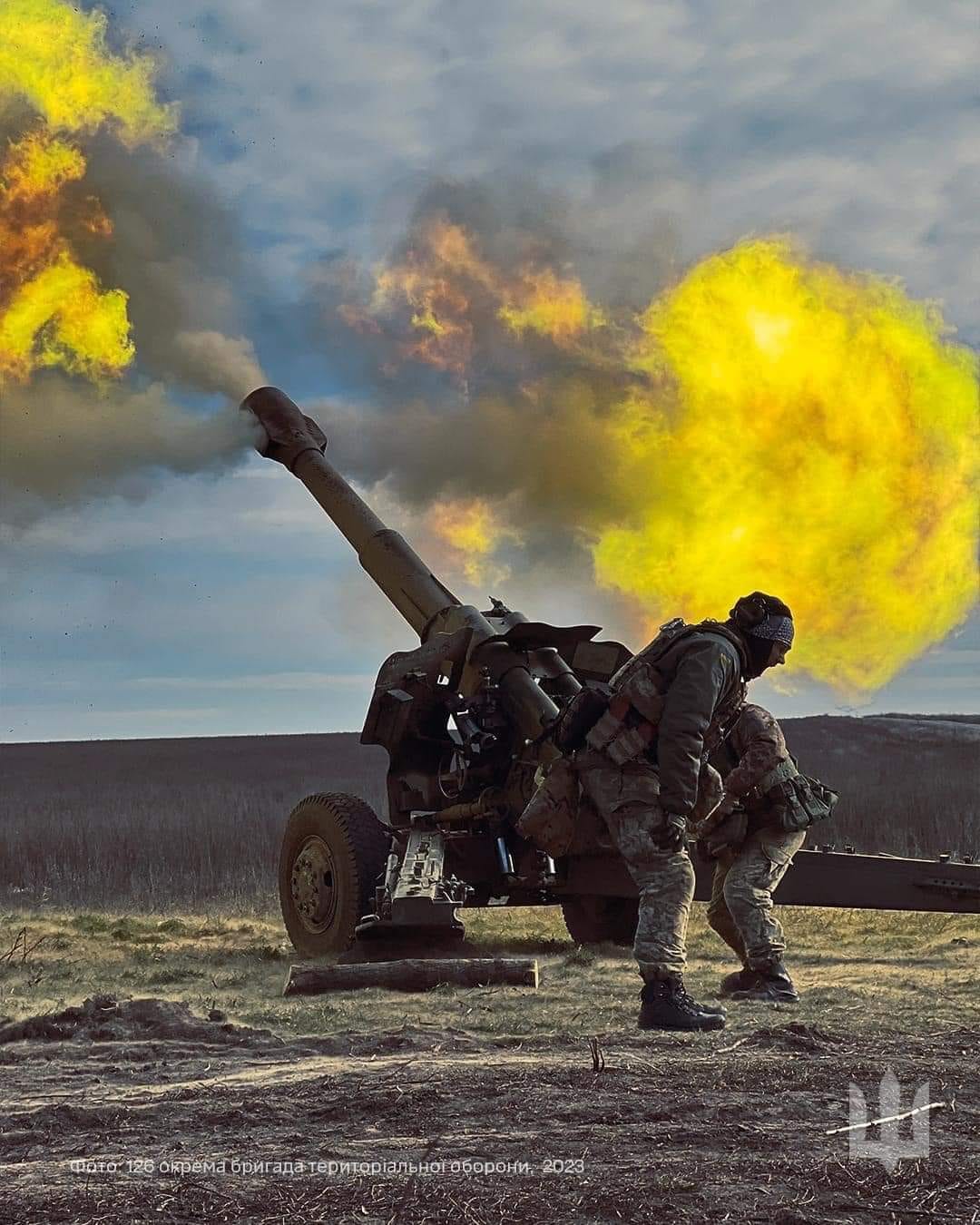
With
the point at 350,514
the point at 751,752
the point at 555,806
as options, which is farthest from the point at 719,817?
the point at 350,514

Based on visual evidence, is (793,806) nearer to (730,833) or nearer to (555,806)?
(730,833)

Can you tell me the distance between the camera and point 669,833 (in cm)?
630

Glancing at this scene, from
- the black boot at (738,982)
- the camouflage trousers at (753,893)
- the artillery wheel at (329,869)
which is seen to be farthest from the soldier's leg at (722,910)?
the artillery wheel at (329,869)

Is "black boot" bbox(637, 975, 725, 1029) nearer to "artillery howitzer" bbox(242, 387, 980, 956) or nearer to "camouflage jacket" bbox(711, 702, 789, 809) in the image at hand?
"camouflage jacket" bbox(711, 702, 789, 809)

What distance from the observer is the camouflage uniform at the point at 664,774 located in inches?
244

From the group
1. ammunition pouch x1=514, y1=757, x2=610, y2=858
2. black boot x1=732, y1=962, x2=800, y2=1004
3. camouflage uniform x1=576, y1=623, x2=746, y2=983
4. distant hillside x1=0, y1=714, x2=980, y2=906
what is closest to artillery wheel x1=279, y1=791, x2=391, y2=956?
ammunition pouch x1=514, y1=757, x2=610, y2=858

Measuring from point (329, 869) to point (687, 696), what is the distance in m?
3.81

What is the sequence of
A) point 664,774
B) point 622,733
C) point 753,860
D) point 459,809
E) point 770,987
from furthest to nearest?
point 459,809, point 753,860, point 770,987, point 622,733, point 664,774

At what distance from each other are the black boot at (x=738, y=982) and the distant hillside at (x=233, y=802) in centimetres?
644

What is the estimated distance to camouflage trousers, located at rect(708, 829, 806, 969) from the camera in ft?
23.6

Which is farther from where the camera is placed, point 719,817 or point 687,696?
point 719,817

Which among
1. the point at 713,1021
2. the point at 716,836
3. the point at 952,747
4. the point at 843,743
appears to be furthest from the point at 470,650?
the point at 843,743

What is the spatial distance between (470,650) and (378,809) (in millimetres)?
15344

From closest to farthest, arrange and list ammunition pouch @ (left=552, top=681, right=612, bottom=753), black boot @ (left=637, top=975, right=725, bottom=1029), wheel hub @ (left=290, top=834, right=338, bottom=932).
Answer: black boot @ (left=637, top=975, right=725, bottom=1029) < ammunition pouch @ (left=552, top=681, right=612, bottom=753) < wheel hub @ (left=290, top=834, right=338, bottom=932)
